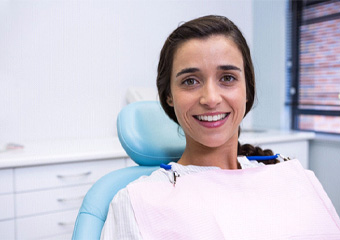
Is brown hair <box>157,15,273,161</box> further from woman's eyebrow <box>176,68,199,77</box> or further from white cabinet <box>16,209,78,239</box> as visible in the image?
white cabinet <box>16,209,78,239</box>

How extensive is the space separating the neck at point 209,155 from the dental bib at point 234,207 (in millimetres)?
107

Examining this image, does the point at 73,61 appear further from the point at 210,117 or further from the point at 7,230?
the point at 210,117

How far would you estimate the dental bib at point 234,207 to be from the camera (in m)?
0.74

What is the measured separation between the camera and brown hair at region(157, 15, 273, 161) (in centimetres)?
90

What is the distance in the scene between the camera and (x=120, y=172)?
39.0 inches

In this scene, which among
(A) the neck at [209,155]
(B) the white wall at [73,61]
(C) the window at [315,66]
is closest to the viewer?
(A) the neck at [209,155]

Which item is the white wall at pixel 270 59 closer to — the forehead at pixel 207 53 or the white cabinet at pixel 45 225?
the white cabinet at pixel 45 225

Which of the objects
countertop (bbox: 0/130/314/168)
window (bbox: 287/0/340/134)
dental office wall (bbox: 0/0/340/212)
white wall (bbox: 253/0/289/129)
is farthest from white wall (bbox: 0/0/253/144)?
window (bbox: 287/0/340/134)

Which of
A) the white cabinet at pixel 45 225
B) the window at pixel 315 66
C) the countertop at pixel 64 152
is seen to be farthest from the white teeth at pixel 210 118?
the window at pixel 315 66

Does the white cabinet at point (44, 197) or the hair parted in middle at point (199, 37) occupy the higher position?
the hair parted in middle at point (199, 37)

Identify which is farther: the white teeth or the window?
the window

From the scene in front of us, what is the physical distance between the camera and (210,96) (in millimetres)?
838

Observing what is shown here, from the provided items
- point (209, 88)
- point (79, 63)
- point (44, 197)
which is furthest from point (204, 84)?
point (79, 63)

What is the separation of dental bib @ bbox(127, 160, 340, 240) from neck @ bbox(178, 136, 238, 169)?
0.35 ft
